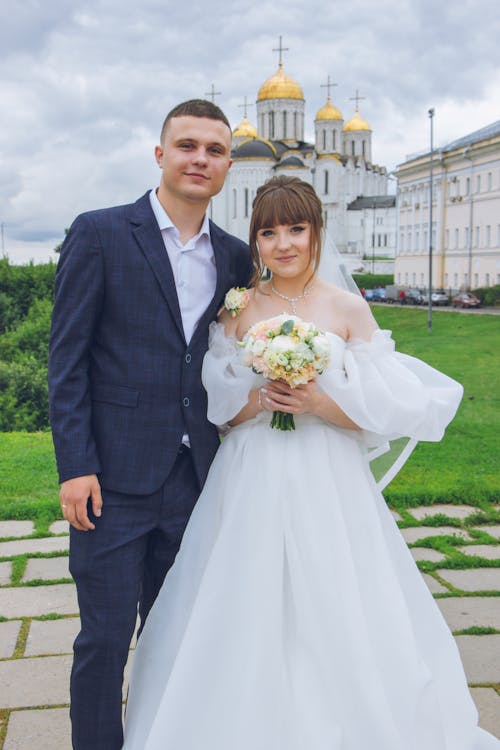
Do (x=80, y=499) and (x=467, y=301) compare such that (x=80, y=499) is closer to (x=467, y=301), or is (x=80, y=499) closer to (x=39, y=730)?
(x=39, y=730)

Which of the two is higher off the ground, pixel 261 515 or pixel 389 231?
pixel 389 231

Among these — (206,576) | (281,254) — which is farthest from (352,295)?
(206,576)

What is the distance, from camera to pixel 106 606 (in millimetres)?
2711

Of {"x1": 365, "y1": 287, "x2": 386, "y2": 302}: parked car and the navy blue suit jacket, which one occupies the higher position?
the navy blue suit jacket

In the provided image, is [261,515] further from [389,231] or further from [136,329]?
[389,231]

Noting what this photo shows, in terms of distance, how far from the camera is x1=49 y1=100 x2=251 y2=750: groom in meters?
2.73

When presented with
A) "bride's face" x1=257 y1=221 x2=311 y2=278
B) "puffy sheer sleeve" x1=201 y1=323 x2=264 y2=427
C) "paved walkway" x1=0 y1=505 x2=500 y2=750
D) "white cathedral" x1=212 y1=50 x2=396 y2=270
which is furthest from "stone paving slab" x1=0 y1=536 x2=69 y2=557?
"white cathedral" x1=212 y1=50 x2=396 y2=270

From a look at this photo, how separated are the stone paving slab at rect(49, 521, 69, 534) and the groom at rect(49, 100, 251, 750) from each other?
8.81ft

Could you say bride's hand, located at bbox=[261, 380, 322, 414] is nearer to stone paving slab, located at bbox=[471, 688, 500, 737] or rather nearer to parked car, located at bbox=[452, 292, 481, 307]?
stone paving slab, located at bbox=[471, 688, 500, 737]

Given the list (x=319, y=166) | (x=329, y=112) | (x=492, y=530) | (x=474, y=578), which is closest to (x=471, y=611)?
(x=474, y=578)

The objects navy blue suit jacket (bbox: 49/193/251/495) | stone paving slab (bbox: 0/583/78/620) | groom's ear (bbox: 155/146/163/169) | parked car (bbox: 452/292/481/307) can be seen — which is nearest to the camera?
navy blue suit jacket (bbox: 49/193/251/495)

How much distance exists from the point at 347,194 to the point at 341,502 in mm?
84071

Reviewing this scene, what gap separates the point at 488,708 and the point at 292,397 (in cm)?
148

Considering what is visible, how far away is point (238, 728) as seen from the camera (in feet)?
8.59
